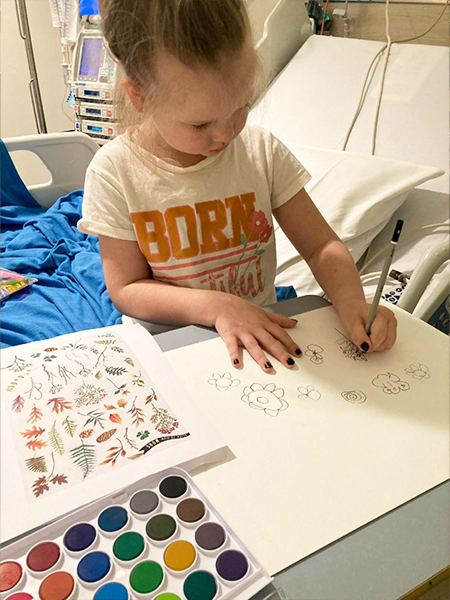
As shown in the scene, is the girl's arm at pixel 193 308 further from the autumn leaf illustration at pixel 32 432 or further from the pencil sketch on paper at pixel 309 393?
the autumn leaf illustration at pixel 32 432

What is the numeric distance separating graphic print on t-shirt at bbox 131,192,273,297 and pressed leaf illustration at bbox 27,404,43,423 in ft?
0.88

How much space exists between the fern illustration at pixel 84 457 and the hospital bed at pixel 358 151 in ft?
1.28

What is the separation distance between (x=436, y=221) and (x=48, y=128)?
77cm

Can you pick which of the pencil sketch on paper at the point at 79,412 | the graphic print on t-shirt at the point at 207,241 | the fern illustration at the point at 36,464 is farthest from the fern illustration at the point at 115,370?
the graphic print on t-shirt at the point at 207,241

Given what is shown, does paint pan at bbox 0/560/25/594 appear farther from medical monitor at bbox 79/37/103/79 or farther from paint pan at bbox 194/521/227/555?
medical monitor at bbox 79/37/103/79

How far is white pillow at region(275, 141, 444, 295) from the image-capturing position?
88cm

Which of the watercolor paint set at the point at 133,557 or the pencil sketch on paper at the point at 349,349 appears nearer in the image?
the watercolor paint set at the point at 133,557

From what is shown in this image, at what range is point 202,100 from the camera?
395 mm

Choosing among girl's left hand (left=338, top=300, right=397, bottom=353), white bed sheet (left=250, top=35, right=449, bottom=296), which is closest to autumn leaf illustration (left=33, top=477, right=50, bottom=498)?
girl's left hand (left=338, top=300, right=397, bottom=353)

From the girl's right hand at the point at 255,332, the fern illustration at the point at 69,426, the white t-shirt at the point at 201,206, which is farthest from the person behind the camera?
the white t-shirt at the point at 201,206

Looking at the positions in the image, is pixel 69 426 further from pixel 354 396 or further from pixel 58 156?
pixel 58 156

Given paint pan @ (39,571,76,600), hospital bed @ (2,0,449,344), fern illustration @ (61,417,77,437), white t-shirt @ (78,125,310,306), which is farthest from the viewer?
hospital bed @ (2,0,449,344)

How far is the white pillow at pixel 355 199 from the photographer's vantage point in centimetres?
88

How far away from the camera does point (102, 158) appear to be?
0.55 m
